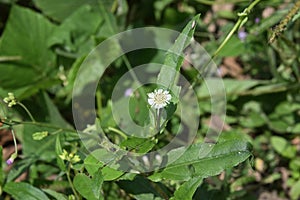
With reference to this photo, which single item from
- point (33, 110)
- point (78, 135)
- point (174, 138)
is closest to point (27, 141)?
point (33, 110)

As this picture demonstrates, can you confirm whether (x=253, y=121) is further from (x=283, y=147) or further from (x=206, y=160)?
(x=206, y=160)

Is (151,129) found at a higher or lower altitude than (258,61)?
lower

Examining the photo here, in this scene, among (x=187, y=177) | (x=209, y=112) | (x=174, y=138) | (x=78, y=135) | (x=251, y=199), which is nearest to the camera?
(x=187, y=177)

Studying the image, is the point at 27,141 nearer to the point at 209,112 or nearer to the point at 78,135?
the point at 78,135

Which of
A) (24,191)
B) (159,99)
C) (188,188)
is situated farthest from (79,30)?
(188,188)

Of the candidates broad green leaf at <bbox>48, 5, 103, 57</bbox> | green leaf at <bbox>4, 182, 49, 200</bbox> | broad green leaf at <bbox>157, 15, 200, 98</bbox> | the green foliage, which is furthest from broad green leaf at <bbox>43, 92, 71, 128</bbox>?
broad green leaf at <bbox>157, 15, 200, 98</bbox>

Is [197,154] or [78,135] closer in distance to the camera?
[197,154]

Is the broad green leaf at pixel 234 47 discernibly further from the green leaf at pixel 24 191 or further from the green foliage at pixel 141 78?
the green leaf at pixel 24 191
